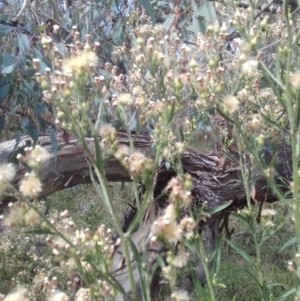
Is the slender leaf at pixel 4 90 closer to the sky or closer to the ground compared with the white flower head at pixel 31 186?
closer to the ground

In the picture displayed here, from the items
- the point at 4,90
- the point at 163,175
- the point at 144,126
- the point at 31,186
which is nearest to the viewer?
the point at 31,186

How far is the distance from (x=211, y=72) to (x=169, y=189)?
1.19 feet

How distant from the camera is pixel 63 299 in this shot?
0.81 meters

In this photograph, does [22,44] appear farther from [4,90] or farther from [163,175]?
[163,175]

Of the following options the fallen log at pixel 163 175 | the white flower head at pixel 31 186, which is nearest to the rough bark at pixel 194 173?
the fallen log at pixel 163 175

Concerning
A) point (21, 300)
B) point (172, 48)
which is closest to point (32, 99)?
point (172, 48)

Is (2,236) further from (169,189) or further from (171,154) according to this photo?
(169,189)

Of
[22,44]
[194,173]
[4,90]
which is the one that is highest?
[22,44]

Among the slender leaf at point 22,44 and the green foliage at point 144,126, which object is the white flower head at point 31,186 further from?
the slender leaf at point 22,44

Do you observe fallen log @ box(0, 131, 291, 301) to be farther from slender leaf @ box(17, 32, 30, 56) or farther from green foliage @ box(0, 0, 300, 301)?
slender leaf @ box(17, 32, 30, 56)

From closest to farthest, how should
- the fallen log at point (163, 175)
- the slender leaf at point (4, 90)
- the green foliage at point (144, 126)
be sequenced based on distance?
the green foliage at point (144, 126) → the slender leaf at point (4, 90) → the fallen log at point (163, 175)

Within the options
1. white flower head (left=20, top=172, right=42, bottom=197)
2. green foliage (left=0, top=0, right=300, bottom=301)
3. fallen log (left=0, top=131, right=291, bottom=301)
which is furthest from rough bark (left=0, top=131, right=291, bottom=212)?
white flower head (left=20, top=172, right=42, bottom=197)

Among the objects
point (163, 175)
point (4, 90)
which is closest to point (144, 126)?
point (4, 90)

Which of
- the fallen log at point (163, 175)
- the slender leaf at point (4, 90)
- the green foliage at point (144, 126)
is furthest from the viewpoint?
the fallen log at point (163, 175)
